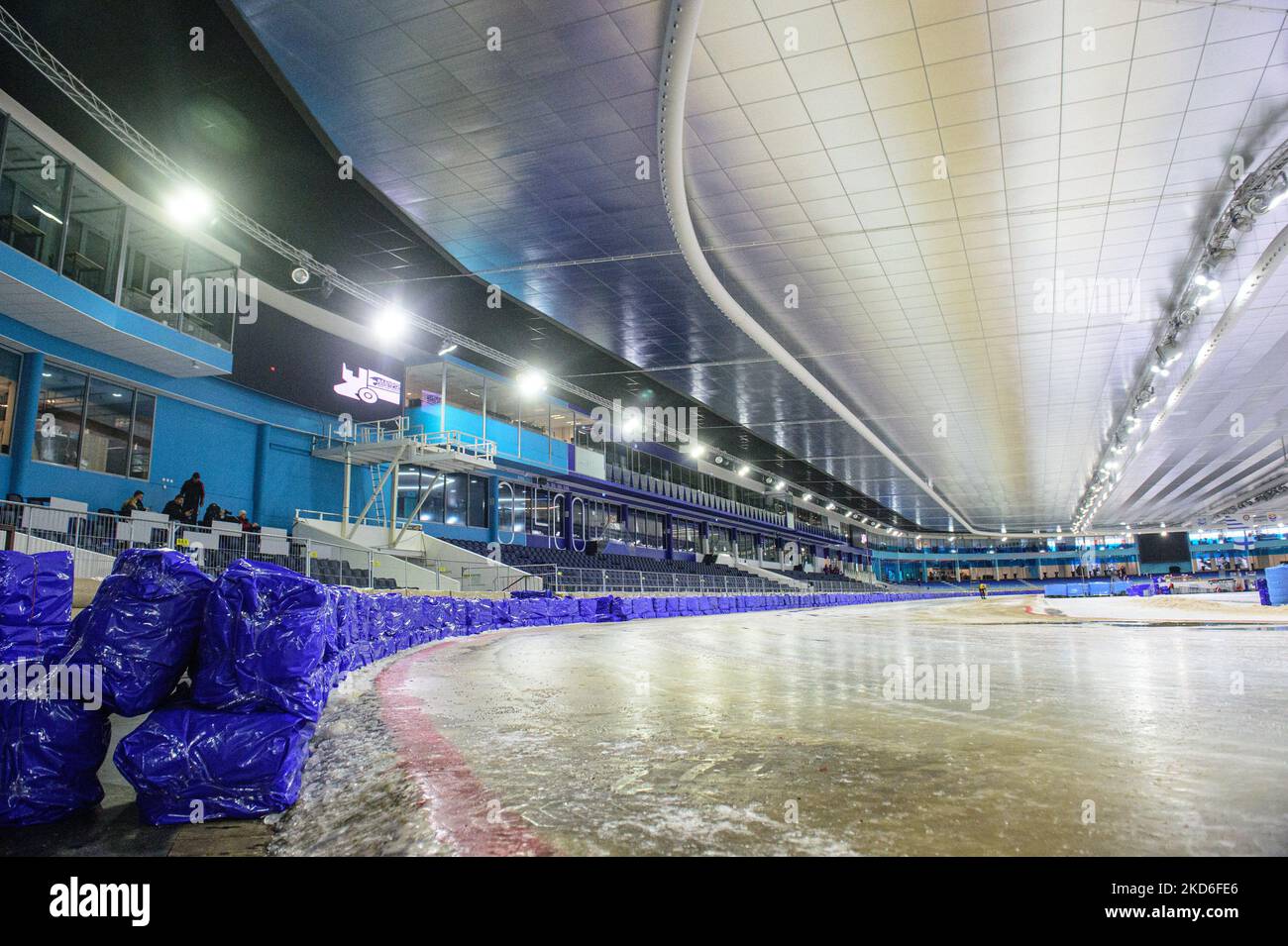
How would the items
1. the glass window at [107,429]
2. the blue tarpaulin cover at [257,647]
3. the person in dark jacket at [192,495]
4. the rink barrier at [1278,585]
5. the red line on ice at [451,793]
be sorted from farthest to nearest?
the rink barrier at [1278,585]
the person in dark jacket at [192,495]
the glass window at [107,429]
the blue tarpaulin cover at [257,647]
the red line on ice at [451,793]

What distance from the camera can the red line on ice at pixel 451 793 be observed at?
202 centimetres

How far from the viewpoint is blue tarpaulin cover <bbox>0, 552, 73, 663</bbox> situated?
2826mm

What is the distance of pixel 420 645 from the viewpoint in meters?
10.7

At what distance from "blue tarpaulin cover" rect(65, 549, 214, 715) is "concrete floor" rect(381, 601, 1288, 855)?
1085 millimetres

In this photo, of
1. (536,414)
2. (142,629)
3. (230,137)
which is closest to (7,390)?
(230,137)

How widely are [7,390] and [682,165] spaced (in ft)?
43.6

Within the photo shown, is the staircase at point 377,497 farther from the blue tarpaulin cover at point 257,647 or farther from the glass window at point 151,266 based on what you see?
the blue tarpaulin cover at point 257,647

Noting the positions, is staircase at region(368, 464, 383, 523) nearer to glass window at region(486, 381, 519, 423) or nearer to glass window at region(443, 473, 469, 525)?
glass window at region(443, 473, 469, 525)

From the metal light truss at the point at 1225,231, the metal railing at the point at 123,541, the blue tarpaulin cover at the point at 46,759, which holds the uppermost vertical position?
the metal light truss at the point at 1225,231

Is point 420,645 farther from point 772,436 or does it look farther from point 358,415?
point 772,436

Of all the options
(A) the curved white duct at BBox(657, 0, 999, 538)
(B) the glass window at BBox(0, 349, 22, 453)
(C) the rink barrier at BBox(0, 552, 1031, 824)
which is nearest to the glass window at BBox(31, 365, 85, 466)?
(B) the glass window at BBox(0, 349, 22, 453)

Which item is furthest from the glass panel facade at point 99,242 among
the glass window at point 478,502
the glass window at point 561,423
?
the glass window at point 561,423

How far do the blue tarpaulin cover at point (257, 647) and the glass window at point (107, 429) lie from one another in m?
15.3

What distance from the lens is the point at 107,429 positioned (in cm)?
1498
